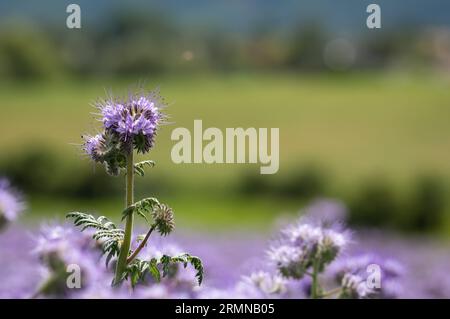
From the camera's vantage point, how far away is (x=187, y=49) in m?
33.9

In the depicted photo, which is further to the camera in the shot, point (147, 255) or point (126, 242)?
point (147, 255)

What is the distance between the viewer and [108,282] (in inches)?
150

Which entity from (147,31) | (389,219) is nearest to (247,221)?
(389,219)

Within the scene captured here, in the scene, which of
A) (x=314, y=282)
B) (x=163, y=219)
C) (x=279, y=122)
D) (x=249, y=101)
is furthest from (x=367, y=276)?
(x=249, y=101)

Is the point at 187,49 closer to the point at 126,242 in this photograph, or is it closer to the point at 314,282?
the point at 314,282

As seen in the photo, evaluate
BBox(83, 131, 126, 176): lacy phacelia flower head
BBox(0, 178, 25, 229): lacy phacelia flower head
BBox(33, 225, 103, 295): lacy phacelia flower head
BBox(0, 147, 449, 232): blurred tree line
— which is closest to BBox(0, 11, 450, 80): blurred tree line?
BBox(0, 147, 449, 232): blurred tree line

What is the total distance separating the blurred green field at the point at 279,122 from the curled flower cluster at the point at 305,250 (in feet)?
44.0

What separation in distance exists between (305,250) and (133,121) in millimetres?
1067

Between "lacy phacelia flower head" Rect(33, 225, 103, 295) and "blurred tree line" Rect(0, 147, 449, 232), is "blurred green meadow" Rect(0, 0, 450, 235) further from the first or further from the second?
"lacy phacelia flower head" Rect(33, 225, 103, 295)

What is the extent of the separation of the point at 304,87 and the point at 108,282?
101 feet

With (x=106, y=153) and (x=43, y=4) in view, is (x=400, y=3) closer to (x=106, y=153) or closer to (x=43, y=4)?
(x=43, y=4)

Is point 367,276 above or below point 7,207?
below

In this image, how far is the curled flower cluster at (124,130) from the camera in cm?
325

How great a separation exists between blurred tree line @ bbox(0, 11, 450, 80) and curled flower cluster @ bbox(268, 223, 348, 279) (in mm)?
26829
